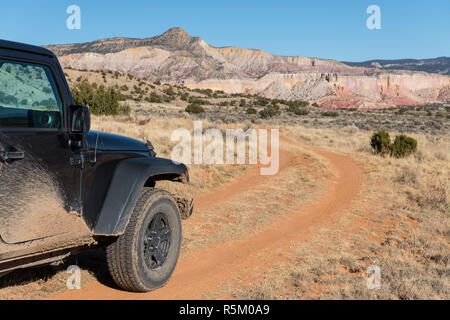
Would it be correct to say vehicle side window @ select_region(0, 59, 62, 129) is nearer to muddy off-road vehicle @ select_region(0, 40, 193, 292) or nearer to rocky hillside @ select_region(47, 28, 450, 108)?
muddy off-road vehicle @ select_region(0, 40, 193, 292)

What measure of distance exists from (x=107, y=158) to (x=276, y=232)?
4.09 m

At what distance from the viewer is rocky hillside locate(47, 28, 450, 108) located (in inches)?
4459

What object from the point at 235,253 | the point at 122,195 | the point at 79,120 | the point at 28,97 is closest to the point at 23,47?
the point at 28,97

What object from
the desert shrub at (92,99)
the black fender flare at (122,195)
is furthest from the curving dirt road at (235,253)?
the desert shrub at (92,99)

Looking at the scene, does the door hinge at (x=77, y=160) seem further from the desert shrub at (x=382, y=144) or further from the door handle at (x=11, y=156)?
the desert shrub at (x=382, y=144)

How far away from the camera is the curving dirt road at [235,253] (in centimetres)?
444

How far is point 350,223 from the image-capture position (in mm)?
7988

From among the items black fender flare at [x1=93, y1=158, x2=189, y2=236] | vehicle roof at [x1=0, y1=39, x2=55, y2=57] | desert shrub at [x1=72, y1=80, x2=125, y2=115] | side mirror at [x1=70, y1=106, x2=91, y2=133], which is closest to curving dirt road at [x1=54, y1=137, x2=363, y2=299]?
black fender flare at [x1=93, y1=158, x2=189, y2=236]

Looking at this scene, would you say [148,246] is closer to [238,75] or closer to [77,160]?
[77,160]

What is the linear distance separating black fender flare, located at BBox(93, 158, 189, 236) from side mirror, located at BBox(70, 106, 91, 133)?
0.65m

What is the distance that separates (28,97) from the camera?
341 centimetres

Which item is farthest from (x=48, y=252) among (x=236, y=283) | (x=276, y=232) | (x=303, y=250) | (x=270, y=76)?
(x=270, y=76)

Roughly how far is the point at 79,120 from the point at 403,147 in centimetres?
1658

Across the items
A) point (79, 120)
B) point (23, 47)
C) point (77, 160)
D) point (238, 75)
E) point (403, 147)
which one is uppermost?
point (238, 75)
